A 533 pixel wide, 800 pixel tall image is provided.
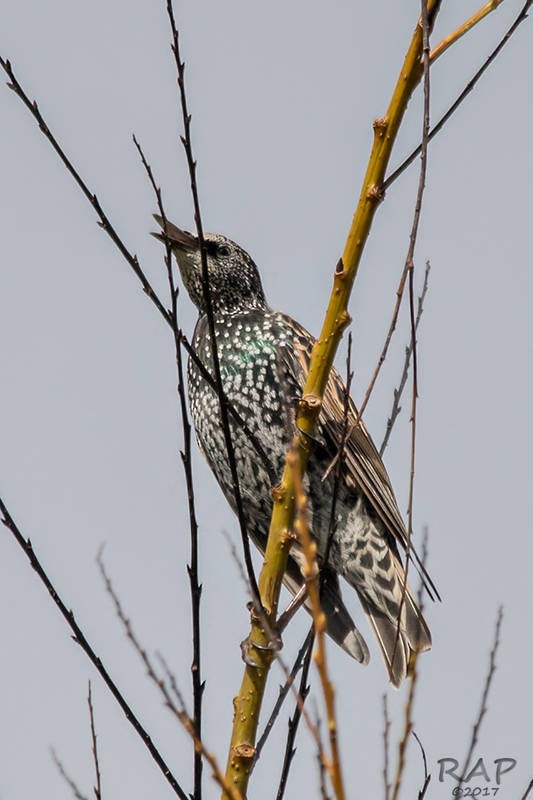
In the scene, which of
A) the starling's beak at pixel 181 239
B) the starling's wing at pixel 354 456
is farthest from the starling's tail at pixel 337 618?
the starling's beak at pixel 181 239

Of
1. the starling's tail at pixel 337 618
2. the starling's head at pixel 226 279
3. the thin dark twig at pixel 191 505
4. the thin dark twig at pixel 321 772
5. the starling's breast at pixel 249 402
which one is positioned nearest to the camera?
the thin dark twig at pixel 321 772

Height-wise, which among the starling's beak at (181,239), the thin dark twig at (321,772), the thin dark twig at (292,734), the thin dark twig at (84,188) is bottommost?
the thin dark twig at (321,772)

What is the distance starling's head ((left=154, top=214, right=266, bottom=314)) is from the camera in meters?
6.37

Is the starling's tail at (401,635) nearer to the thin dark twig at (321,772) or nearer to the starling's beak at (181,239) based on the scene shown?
the starling's beak at (181,239)

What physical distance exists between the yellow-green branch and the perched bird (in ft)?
6.02

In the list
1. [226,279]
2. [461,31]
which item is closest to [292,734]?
[461,31]

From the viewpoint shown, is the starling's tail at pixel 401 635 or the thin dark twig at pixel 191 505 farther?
the starling's tail at pixel 401 635

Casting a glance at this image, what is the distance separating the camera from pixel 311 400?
3.59 meters

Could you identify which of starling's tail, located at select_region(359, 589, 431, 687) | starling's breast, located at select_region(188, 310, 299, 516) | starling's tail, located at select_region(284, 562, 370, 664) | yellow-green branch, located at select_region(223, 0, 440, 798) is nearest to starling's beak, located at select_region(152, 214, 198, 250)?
starling's breast, located at select_region(188, 310, 299, 516)

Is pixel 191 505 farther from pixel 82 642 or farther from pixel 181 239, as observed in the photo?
pixel 181 239

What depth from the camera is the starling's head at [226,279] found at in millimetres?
6367

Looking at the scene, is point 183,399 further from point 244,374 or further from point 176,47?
point 244,374

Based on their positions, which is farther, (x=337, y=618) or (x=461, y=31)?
(x=337, y=618)

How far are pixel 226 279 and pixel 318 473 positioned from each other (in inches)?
56.8
